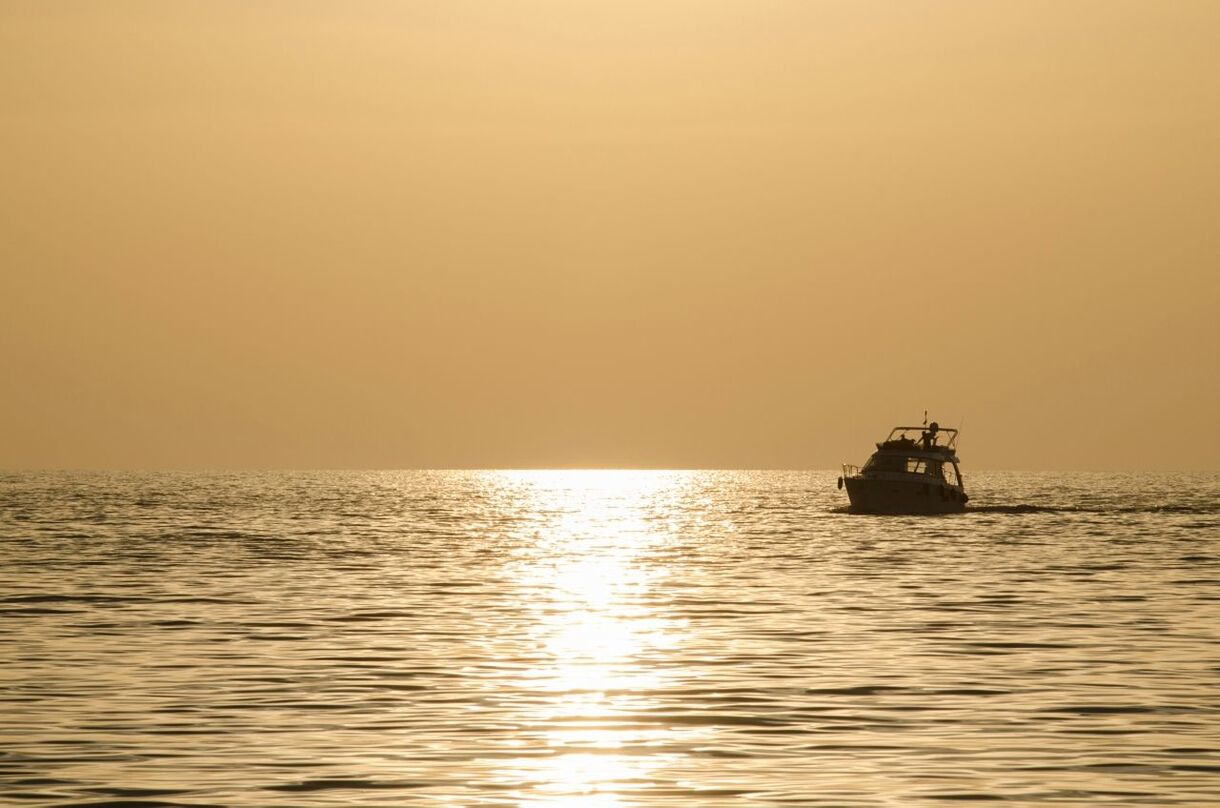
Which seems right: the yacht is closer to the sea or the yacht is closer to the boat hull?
the boat hull

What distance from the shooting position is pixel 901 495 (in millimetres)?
119375

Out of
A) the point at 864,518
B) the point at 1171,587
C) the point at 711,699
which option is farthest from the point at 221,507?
the point at 711,699

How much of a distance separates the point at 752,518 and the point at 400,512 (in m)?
28.5

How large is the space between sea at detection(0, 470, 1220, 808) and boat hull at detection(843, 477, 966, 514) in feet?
150

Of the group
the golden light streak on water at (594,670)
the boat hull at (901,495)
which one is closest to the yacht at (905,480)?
the boat hull at (901,495)

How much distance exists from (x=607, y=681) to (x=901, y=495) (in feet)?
289

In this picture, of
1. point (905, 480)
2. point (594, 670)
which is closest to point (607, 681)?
point (594, 670)

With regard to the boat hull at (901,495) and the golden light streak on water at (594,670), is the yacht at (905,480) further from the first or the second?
the golden light streak on water at (594,670)

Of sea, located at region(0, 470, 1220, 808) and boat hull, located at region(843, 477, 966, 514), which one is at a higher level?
boat hull, located at region(843, 477, 966, 514)

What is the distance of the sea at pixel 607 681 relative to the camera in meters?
23.4

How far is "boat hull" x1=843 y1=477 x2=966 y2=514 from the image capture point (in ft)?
391

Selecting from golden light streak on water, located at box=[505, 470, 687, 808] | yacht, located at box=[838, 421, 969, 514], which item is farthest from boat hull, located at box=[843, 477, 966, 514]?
golden light streak on water, located at box=[505, 470, 687, 808]

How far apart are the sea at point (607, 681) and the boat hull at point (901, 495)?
45.6m

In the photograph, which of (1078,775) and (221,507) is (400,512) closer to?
(221,507)
